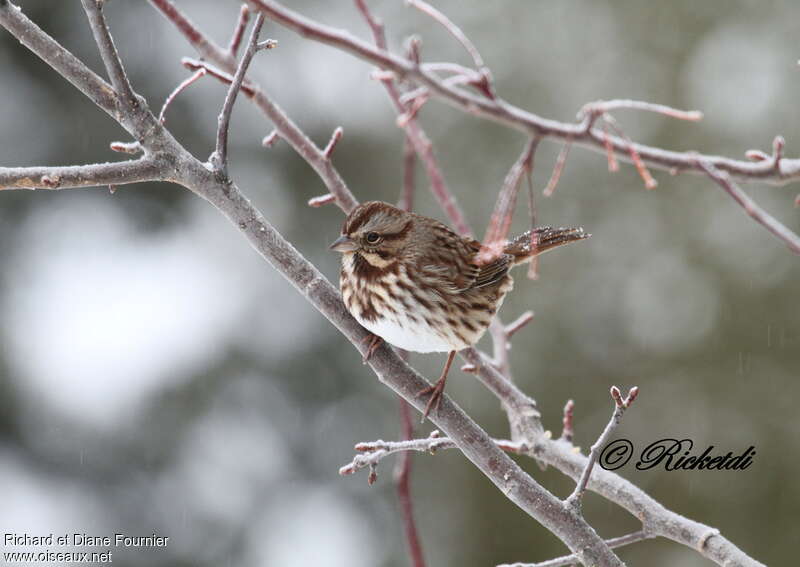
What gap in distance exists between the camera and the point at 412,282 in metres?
3.34

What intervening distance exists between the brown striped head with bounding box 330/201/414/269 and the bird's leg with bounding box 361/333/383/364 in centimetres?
44

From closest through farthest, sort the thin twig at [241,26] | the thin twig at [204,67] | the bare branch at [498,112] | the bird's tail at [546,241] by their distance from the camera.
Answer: the bare branch at [498,112], the thin twig at [204,67], the thin twig at [241,26], the bird's tail at [546,241]

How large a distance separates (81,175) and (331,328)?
15.7ft

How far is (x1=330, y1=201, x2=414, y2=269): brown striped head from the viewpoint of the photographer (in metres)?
3.23

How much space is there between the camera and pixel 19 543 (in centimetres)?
548

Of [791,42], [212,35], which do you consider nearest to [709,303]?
[791,42]

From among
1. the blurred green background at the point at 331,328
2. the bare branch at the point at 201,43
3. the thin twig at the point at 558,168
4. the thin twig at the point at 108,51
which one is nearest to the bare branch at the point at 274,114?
the bare branch at the point at 201,43

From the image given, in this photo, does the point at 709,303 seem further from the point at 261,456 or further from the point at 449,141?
the point at 261,456

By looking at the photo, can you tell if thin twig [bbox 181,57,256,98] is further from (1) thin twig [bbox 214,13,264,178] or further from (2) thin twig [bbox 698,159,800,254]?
(2) thin twig [bbox 698,159,800,254]

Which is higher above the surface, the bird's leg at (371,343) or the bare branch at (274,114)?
the bare branch at (274,114)

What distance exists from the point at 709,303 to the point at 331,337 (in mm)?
3316

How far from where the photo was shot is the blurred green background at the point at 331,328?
672 cm

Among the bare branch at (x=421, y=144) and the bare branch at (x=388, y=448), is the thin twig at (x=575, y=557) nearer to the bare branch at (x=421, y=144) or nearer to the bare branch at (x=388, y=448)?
the bare branch at (x=388, y=448)

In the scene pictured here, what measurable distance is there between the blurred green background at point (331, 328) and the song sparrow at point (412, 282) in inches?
127
